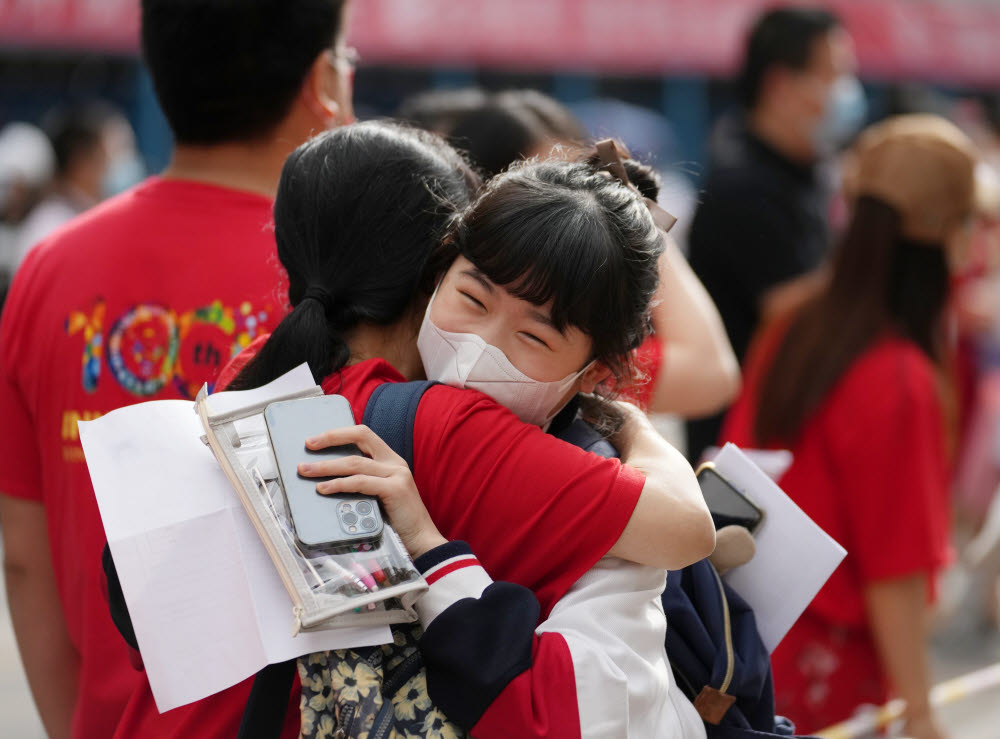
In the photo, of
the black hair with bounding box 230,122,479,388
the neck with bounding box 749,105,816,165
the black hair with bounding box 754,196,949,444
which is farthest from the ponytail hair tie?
the neck with bounding box 749,105,816,165

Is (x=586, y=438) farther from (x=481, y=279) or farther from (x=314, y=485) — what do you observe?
(x=314, y=485)

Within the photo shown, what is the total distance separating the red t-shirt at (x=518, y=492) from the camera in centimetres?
138

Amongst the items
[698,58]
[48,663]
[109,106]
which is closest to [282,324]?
[48,663]

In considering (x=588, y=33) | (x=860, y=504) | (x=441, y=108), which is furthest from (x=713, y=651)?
(x=588, y=33)

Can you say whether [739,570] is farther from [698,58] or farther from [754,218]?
[698,58]

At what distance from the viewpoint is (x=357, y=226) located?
5.17 ft

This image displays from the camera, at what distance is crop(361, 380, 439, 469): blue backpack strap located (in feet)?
4.61

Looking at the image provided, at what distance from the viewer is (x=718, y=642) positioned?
154 centimetres

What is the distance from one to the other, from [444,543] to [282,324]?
372 millimetres

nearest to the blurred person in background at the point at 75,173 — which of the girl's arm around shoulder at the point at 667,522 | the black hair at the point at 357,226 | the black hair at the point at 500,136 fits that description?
the black hair at the point at 500,136

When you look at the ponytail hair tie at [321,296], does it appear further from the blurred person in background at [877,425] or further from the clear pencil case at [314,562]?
the blurred person in background at [877,425]

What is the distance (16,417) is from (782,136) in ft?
9.55

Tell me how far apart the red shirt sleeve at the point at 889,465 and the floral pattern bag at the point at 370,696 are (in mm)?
1621

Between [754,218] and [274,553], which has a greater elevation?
[274,553]
